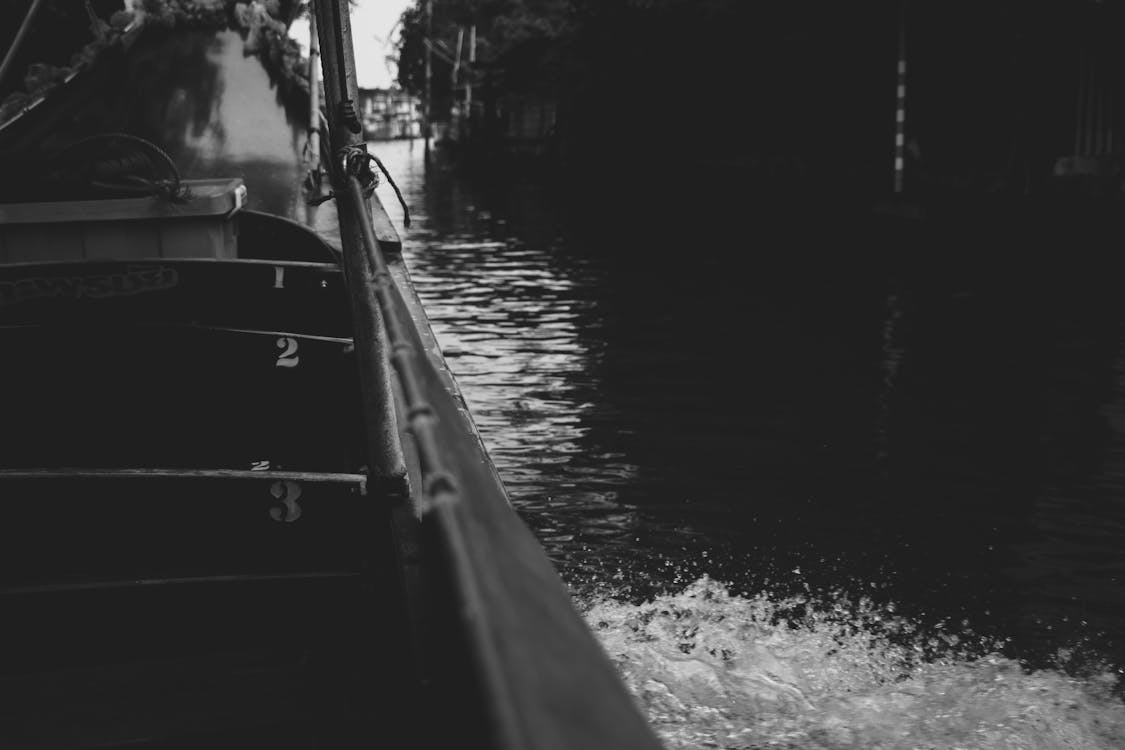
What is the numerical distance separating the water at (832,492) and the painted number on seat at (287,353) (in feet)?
4.91

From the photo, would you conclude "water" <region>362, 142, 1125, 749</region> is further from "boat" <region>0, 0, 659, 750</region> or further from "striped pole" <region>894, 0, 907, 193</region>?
"striped pole" <region>894, 0, 907, 193</region>

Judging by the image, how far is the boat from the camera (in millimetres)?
2457

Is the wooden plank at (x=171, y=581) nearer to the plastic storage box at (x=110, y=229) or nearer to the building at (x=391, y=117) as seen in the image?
the plastic storage box at (x=110, y=229)

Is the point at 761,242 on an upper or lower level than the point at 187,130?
lower

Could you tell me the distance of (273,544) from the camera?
3658mm

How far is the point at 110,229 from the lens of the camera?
4879 millimetres

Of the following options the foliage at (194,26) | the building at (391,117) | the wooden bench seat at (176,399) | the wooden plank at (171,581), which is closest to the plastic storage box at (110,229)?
the wooden bench seat at (176,399)

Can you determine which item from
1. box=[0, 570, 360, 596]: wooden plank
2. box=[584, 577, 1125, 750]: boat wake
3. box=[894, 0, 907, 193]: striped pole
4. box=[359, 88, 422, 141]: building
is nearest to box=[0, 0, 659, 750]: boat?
box=[0, 570, 360, 596]: wooden plank

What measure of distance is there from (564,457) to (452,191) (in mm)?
26439

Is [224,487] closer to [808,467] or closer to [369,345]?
[369,345]

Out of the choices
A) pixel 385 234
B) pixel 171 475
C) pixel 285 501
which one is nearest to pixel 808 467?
pixel 385 234

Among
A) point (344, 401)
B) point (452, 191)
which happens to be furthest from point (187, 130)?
point (452, 191)

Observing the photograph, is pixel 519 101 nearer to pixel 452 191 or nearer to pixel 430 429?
pixel 452 191

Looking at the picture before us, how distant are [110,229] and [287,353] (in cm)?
111
